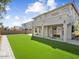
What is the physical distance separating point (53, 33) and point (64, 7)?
8095mm

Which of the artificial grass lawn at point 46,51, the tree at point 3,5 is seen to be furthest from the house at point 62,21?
the tree at point 3,5

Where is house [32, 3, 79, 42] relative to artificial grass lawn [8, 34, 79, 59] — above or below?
above

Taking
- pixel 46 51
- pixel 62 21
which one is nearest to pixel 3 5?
pixel 46 51

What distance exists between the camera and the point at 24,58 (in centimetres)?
1130

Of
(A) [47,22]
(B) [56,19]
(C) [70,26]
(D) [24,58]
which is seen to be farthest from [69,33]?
(D) [24,58]

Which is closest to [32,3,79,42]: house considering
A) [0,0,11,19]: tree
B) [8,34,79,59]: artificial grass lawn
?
[8,34,79,59]: artificial grass lawn

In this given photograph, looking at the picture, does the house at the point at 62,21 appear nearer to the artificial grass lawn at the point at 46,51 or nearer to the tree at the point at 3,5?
the artificial grass lawn at the point at 46,51

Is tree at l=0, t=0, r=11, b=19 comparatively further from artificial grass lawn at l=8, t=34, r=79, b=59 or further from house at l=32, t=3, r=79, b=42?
house at l=32, t=3, r=79, b=42

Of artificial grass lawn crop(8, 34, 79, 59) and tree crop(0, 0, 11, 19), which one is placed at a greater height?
tree crop(0, 0, 11, 19)

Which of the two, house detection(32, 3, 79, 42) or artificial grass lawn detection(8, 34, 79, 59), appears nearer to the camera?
artificial grass lawn detection(8, 34, 79, 59)

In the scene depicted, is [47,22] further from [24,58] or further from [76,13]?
[24,58]

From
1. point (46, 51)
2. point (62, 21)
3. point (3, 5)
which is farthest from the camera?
point (62, 21)

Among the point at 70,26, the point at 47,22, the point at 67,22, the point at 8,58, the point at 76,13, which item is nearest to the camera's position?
the point at 8,58

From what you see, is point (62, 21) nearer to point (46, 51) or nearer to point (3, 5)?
point (46, 51)
